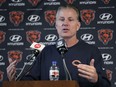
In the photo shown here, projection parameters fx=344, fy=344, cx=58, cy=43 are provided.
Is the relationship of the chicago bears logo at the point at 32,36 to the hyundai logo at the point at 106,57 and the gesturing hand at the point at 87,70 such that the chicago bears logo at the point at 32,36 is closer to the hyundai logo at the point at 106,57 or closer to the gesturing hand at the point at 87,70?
the hyundai logo at the point at 106,57

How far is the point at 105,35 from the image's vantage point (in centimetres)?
418

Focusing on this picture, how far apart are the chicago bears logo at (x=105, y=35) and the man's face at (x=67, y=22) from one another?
1359mm

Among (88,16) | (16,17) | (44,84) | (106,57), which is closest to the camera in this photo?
(44,84)

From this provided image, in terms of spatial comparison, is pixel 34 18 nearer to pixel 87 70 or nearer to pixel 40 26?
pixel 40 26

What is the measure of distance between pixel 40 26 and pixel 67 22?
1.50 m

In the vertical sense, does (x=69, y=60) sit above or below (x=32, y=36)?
above

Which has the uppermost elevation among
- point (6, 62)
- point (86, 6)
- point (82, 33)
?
point (86, 6)

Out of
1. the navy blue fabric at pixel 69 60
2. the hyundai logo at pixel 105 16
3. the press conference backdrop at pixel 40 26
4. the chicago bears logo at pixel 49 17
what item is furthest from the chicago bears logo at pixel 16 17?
the navy blue fabric at pixel 69 60

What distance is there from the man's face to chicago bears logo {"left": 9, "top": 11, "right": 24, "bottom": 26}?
1.54 meters

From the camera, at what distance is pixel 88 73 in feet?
7.52

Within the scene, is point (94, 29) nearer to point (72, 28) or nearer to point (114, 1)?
point (114, 1)

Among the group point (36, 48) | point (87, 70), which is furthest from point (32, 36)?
point (87, 70)

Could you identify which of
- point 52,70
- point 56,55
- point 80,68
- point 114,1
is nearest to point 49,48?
point 56,55

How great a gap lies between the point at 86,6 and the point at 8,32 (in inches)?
40.5
